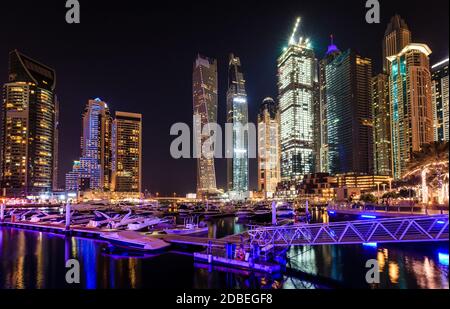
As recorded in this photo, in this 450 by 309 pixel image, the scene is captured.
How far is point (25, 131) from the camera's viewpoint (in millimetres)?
182375

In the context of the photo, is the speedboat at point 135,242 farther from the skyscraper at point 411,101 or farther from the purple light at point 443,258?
the skyscraper at point 411,101

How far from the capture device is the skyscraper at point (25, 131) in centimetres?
17788

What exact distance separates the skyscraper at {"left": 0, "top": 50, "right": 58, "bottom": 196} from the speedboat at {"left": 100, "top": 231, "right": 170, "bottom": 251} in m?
163

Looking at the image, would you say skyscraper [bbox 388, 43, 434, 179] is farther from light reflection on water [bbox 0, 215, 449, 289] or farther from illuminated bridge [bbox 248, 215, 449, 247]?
illuminated bridge [bbox 248, 215, 449, 247]

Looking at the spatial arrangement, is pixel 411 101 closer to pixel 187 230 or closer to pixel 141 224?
pixel 187 230

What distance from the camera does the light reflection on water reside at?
2647 centimetres

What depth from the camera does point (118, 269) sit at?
31672 millimetres

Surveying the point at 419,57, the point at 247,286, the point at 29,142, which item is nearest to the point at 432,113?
the point at 419,57

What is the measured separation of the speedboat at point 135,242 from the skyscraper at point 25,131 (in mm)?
162844

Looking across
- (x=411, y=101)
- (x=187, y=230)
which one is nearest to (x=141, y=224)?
(x=187, y=230)

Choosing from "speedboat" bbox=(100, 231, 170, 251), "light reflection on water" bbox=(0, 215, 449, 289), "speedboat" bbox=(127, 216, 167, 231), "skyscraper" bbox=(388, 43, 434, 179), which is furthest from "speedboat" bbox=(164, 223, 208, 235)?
"skyscraper" bbox=(388, 43, 434, 179)

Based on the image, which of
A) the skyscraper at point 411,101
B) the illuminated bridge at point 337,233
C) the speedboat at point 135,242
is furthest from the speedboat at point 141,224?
the skyscraper at point 411,101

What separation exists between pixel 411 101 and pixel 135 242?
159m

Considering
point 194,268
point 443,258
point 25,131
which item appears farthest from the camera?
point 25,131
